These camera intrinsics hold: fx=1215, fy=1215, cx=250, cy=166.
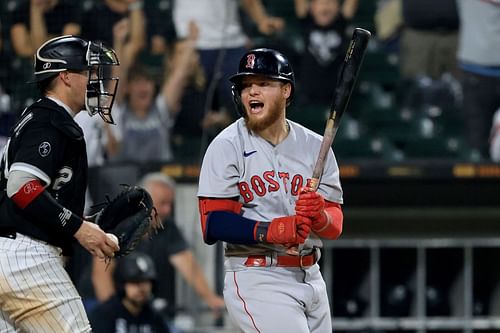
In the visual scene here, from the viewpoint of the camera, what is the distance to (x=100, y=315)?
22.8 ft

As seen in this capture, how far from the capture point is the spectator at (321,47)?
8.67 m

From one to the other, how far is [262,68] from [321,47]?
4.39 m

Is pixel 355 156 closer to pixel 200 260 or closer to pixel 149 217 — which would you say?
pixel 200 260

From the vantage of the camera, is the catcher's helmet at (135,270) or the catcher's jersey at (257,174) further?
the catcher's helmet at (135,270)

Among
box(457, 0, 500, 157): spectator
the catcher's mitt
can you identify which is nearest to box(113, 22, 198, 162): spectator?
box(457, 0, 500, 157): spectator

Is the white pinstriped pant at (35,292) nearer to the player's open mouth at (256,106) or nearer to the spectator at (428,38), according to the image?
the player's open mouth at (256,106)

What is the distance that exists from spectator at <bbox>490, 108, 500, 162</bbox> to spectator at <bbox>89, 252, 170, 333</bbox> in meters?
2.60

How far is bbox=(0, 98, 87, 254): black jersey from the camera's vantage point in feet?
13.7

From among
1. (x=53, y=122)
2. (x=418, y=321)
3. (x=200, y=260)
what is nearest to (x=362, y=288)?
(x=418, y=321)

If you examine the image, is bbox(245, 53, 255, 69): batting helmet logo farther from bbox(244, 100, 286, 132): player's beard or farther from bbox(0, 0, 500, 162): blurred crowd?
bbox(0, 0, 500, 162): blurred crowd

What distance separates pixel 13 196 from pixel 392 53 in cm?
565

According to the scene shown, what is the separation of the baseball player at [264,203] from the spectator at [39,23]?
3940 mm

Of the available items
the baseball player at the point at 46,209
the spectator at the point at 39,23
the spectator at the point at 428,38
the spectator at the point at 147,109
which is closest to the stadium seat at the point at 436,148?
the spectator at the point at 428,38

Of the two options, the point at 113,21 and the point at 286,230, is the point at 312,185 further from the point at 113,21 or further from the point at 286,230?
the point at 113,21
